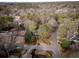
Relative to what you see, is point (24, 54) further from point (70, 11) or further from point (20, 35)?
point (70, 11)

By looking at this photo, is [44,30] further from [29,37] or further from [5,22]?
[5,22]

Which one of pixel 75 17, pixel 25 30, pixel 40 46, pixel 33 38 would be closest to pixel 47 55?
pixel 40 46

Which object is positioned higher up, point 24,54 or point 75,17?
point 75,17

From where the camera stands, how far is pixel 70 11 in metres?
1.58

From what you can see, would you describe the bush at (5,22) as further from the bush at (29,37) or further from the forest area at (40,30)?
the bush at (29,37)

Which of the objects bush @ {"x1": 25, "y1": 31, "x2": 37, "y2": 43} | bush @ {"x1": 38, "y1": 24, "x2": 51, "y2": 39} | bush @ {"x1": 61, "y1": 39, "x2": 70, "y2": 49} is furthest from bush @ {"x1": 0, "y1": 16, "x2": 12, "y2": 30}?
bush @ {"x1": 61, "y1": 39, "x2": 70, "y2": 49}

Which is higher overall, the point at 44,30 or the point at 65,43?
the point at 44,30

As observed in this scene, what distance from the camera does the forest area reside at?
60.9 inches

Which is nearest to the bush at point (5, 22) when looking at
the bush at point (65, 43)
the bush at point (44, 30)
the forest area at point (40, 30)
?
the forest area at point (40, 30)

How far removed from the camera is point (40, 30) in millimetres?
1562

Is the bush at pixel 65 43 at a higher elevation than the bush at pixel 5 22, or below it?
below

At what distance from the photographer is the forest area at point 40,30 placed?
1.55m

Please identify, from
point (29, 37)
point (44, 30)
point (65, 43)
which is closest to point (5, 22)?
point (29, 37)

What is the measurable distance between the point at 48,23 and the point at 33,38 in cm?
21
